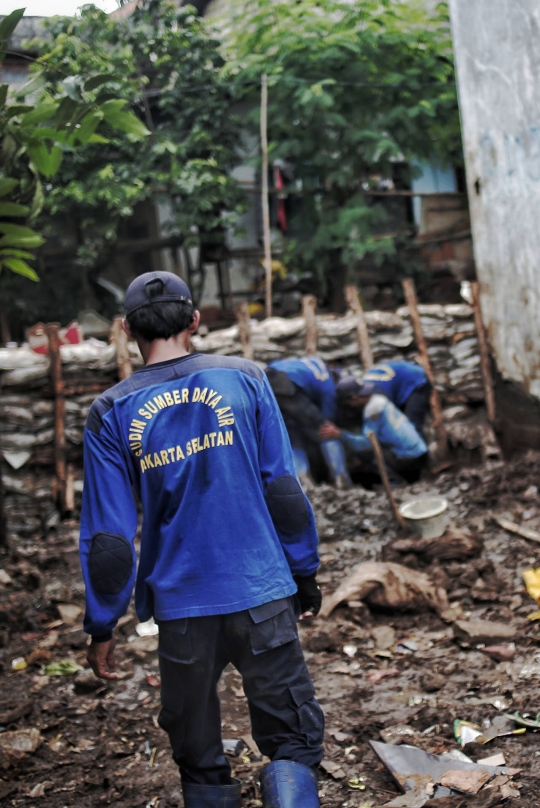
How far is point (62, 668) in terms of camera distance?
420 centimetres

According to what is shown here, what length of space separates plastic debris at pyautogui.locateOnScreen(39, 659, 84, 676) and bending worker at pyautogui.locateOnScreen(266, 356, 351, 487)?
121 inches

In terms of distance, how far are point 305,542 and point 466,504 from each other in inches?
169

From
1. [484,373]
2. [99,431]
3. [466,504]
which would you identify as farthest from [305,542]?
[484,373]

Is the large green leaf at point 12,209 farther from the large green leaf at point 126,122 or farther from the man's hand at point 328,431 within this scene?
the man's hand at point 328,431

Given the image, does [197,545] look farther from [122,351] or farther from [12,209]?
[122,351]

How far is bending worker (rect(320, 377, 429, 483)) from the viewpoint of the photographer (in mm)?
7148

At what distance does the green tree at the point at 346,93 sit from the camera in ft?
33.7

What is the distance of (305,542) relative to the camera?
2324 millimetres

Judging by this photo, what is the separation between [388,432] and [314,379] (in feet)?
2.92

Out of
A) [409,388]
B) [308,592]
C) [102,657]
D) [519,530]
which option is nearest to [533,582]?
[519,530]

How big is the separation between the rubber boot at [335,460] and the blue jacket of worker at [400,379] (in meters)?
0.72

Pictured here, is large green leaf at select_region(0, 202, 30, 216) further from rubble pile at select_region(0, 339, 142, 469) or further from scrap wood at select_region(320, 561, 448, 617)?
rubble pile at select_region(0, 339, 142, 469)

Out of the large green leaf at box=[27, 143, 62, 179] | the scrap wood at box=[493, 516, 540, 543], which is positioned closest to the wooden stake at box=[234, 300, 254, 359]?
the scrap wood at box=[493, 516, 540, 543]

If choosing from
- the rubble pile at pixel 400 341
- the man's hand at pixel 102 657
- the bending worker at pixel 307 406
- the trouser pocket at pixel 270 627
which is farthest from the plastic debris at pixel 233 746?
the rubble pile at pixel 400 341
